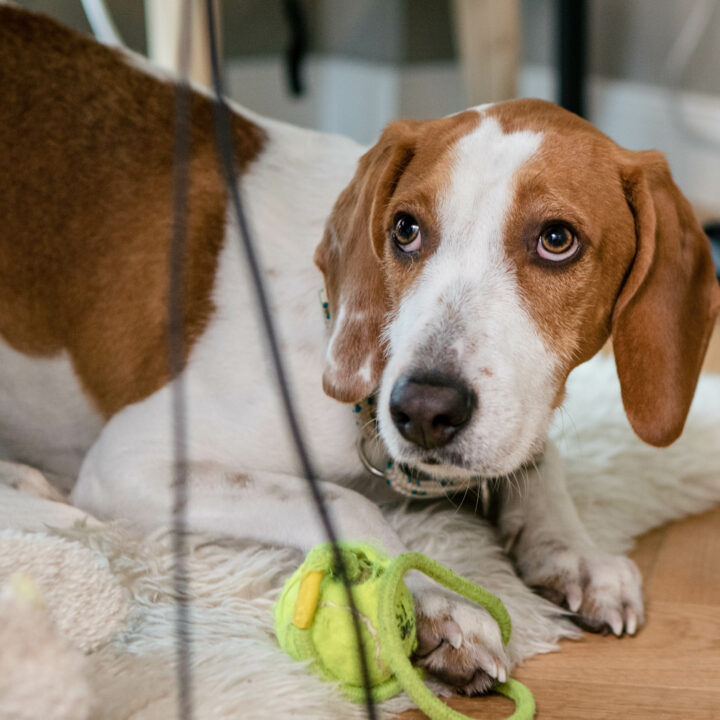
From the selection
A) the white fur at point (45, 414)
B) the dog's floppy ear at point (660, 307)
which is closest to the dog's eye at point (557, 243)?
the dog's floppy ear at point (660, 307)

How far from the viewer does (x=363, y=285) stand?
1.58 metres

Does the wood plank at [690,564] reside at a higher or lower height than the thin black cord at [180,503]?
lower

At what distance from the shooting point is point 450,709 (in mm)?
1230

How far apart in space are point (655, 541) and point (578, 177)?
0.83m

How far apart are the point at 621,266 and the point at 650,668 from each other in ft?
2.05

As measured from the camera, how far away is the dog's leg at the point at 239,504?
5.06ft

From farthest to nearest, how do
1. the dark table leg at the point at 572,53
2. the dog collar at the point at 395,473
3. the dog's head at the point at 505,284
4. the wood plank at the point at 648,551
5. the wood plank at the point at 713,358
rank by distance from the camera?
the dark table leg at the point at 572,53, the wood plank at the point at 713,358, the wood plank at the point at 648,551, the dog collar at the point at 395,473, the dog's head at the point at 505,284

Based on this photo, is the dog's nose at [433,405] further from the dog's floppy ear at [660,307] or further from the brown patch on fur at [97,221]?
the brown patch on fur at [97,221]

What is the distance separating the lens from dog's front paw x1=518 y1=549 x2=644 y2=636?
1.58 metres

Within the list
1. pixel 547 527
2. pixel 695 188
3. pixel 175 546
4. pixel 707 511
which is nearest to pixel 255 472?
pixel 175 546

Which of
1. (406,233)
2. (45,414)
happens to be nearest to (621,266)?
(406,233)

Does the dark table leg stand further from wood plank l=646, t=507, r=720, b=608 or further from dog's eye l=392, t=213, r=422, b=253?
dog's eye l=392, t=213, r=422, b=253

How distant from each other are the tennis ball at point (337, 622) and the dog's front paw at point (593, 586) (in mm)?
389

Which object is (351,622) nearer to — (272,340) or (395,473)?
(395,473)
